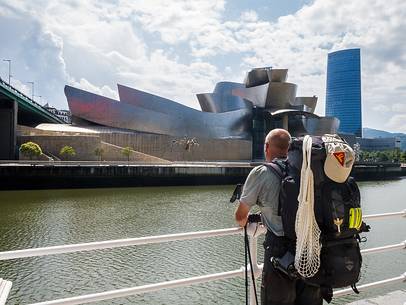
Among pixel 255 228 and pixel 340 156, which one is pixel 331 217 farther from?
pixel 255 228

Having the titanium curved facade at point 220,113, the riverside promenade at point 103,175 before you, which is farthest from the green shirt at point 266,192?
the titanium curved facade at point 220,113

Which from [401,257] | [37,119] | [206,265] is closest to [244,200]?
[206,265]

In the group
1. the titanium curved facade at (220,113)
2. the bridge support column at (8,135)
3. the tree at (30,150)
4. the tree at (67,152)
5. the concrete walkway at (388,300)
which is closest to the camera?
the concrete walkway at (388,300)

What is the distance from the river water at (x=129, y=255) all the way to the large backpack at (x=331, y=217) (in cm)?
369

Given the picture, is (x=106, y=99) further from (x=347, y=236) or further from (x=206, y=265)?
(x=347, y=236)

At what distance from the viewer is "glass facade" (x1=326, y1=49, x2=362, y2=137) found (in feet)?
359

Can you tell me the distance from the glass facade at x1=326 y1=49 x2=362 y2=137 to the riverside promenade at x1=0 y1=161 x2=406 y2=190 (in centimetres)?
9478

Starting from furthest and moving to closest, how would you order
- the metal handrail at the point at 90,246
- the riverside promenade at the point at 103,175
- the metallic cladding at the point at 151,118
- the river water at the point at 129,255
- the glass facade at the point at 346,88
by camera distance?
the glass facade at the point at 346,88 → the metallic cladding at the point at 151,118 → the riverside promenade at the point at 103,175 → the river water at the point at 129,255 → the metal handrail at the point at 90,246

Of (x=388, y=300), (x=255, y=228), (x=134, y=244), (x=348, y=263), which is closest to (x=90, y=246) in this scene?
(x=134, y=244)

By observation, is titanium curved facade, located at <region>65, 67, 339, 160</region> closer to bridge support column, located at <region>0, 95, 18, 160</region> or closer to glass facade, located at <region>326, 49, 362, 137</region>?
bridge support column, located at <region>0, 95, 18, 160</region>

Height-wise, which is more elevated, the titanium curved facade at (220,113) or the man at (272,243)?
the titanium curved facade at (220,113)

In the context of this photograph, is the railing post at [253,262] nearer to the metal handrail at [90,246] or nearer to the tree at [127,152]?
the metal handrail at [90,246]

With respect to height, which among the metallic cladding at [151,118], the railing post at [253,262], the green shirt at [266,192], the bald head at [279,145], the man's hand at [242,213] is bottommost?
the railing post at [253,262]

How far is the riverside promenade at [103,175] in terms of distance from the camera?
20.5 metres
